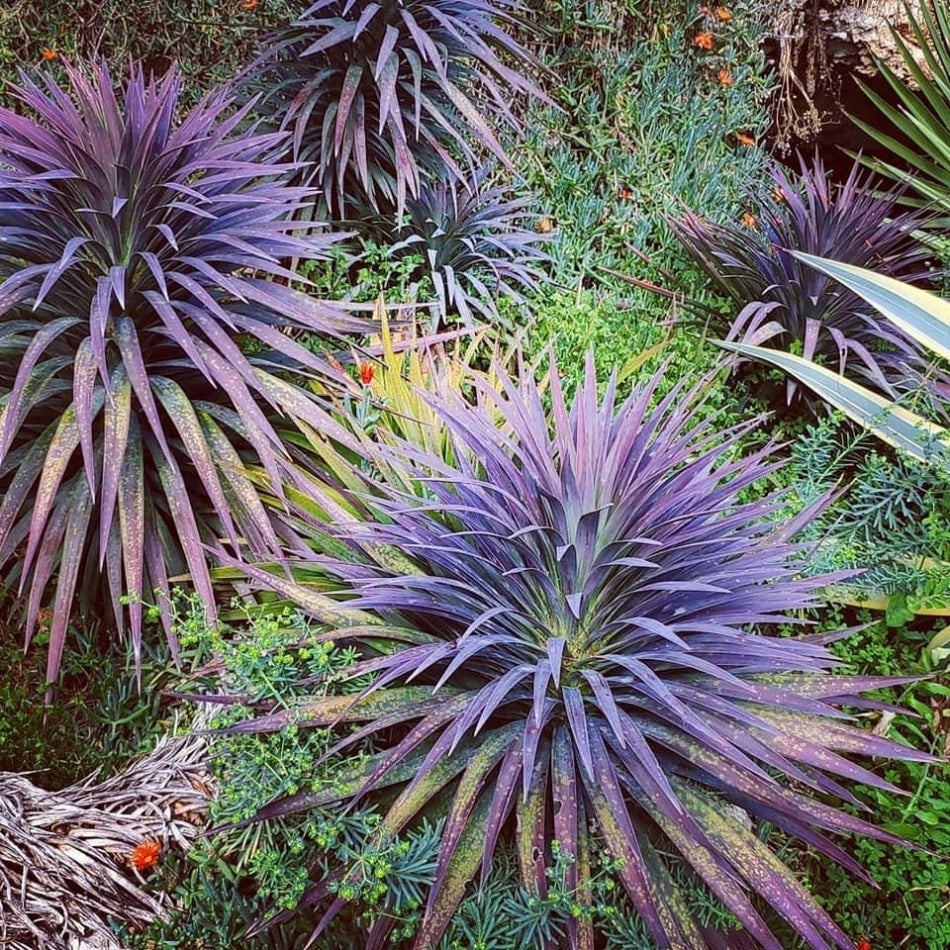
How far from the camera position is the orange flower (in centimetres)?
162

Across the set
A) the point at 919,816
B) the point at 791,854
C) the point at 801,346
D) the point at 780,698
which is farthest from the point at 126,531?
the point at 801,346

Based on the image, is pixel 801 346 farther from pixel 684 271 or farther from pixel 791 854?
pixel 791 854

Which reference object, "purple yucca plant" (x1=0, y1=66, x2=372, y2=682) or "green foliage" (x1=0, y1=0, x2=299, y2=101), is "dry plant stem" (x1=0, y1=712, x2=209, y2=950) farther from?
"green foliage" (x1=0, y1=0, x2=299, y2=101)

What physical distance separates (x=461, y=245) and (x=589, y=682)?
2.07m

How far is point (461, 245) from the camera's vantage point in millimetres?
3094

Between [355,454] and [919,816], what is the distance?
5.04 feet

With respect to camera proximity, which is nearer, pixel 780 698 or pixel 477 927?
pixel 477 927

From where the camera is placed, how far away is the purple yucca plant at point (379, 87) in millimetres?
2701

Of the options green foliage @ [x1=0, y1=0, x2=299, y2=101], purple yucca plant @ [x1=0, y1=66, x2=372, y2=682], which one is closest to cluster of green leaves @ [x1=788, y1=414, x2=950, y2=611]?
purple yucca plant @ [x1=0, y1=66, x2=372, y2=682]

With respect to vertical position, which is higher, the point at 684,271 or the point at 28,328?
the point at 684,271

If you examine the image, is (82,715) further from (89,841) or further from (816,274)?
(816,274)

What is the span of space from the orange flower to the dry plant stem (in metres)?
0.03

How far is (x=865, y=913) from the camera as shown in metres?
1.80

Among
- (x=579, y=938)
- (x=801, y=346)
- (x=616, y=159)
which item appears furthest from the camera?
(x=616, y=159)
